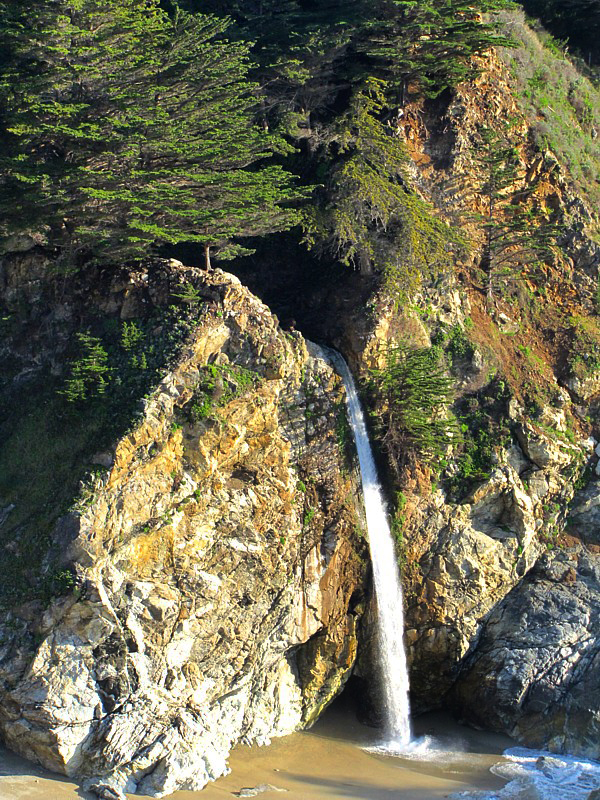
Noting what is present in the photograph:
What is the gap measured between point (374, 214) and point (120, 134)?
7128mm

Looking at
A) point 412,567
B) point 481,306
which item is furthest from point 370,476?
point 481,306

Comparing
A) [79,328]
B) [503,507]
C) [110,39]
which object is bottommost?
[79,328]

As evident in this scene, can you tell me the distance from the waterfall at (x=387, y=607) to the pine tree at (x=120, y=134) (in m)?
5.97

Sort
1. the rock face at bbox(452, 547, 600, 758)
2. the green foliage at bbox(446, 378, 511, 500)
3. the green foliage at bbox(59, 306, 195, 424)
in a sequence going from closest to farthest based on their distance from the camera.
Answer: the green foliage at bbox(59, 306, 195, 424) < the rock face at bbox(452, 547, 600, 758) < the green foliage at bbox(446, 378, 511, 500)

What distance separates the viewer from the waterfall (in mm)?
21469

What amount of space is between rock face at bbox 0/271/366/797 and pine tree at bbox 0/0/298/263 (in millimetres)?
1970

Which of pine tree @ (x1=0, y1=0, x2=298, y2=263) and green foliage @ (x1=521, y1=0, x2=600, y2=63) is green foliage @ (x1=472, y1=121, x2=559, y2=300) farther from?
green foliage @ (x1=521, y1=0, x2=600, y2=63)

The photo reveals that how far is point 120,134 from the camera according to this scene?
19.3 m

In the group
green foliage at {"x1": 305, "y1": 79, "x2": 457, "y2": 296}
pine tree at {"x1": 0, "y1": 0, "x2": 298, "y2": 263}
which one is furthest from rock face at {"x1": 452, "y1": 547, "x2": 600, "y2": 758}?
pine tree at {"x1": 0, "y1": 0, "x2": 298, "y2": 263}

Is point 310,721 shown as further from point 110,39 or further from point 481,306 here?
point 110,39

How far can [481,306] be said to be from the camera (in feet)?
85.1

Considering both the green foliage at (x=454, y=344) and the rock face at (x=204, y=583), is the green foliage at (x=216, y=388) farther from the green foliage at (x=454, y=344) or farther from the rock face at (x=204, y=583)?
the green foliage at (x=454, y=344)

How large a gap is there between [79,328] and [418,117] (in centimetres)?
1214

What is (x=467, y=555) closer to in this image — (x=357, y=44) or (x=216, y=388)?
(x=216, y=388)
